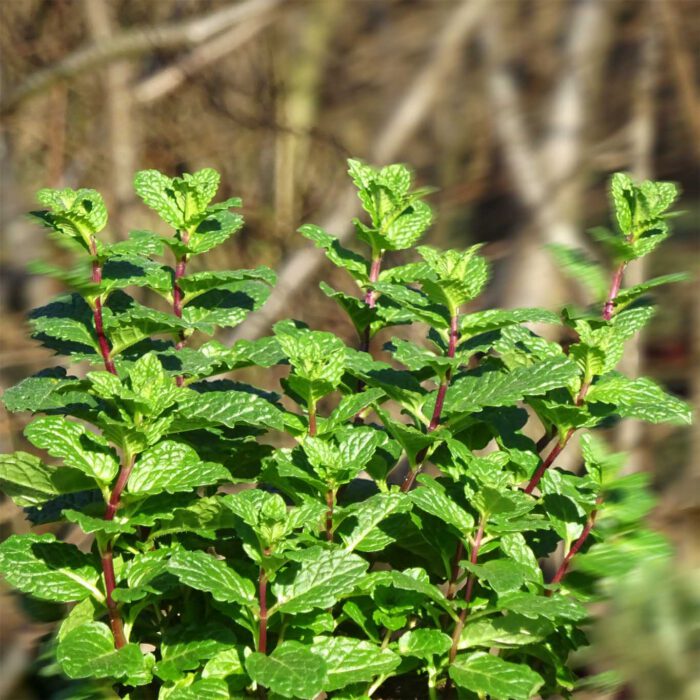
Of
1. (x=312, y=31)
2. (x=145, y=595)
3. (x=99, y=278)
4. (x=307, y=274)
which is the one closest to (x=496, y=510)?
(x=145, y=595)

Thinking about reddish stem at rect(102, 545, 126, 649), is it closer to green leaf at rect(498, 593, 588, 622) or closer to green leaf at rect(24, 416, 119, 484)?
green leaf at rect(24, 416, 119, 484)

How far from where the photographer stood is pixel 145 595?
0.85 meters

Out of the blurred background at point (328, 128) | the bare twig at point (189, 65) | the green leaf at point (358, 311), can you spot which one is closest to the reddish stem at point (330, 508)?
the green leaf at point (358, 311)


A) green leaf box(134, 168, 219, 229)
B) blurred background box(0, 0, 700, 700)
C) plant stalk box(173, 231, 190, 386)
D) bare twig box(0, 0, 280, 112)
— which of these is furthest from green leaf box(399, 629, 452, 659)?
bare twig box(0, 0, 280, 112)

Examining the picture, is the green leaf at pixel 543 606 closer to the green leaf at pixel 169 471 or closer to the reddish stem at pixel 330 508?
the reddish stem at pixel 330 508

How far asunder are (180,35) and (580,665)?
3406 millimetres

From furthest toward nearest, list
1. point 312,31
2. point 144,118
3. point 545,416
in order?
point 312,31, point 144,118, point 545,416

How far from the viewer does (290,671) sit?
811 millimetres

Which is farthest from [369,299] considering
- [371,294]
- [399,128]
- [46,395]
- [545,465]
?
[399,128]

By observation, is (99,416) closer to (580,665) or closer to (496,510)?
(496,510)

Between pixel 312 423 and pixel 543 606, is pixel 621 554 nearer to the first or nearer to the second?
pixel 543 606

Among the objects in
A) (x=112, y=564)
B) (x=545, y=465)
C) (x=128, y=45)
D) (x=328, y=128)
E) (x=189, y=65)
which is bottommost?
(x=112, y=564)

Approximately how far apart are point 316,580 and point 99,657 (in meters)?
0.19

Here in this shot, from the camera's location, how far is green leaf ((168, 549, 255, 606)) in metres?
0.81
